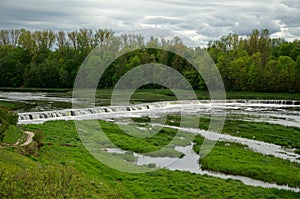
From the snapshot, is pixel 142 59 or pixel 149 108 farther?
pixel 142 59

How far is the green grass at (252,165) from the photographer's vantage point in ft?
83.3

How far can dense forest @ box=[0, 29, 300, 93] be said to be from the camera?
108 metres

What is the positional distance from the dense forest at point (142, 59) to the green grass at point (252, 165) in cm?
7763

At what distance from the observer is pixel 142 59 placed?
128 metres

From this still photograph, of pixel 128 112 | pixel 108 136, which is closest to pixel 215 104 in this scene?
pixel 128 112

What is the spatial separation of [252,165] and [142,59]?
4023 inches

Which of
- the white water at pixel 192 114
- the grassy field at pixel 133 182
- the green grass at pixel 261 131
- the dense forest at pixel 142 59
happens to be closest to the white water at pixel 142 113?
the white water at pixel 192 114

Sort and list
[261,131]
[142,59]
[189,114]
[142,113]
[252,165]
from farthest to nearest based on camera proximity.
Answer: [142,59] < [142,113] < [189,114] < [261,131] < [252,165]

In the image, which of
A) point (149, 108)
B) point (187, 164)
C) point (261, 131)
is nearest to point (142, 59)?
point (149, 108)

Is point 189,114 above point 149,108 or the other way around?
the other way around

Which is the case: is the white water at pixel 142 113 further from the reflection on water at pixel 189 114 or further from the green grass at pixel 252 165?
the green grass at pixel 252 165

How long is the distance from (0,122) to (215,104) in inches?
2194

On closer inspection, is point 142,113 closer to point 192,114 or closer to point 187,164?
point 192,114

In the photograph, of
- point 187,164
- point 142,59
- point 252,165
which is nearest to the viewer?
point 252,165
